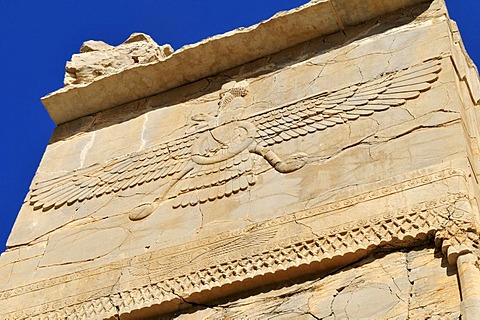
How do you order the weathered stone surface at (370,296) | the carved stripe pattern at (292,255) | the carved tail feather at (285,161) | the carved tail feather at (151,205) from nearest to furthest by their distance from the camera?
the weathered stone surface at (370,296) → the carved stripe pattern at (292,255) → the carved tail feather at (285,161) → the carved tail feather at (151,205)

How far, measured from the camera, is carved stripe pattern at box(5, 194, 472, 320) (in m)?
4.98

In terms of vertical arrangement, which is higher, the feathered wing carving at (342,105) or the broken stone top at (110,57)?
the broken stone top at (110,57)

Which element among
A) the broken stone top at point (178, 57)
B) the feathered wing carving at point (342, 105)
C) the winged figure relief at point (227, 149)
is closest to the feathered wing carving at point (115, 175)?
the winged figure relief at point (227, 149)

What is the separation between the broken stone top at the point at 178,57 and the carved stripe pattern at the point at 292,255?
7.65 ft

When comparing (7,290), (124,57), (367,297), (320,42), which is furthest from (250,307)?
(124,57)

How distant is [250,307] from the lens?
518 cm

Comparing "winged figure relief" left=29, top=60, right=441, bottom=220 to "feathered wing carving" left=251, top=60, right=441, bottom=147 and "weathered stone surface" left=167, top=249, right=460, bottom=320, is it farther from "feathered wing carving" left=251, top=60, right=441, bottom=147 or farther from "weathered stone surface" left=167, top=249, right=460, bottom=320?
"weathered stone surface" left=167, top=249, right=460, bottom=320

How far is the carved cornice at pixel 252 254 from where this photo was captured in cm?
500

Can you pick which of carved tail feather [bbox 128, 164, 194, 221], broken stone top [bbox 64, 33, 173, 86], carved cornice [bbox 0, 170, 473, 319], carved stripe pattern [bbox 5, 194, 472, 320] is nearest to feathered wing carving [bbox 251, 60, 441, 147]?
carved tail feather [bbox 128, 164, 194, 221]

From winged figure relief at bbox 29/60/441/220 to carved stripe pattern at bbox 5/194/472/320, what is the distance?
2.55 ft

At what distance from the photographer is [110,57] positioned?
8.13 metres

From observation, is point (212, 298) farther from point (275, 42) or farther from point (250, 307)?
point (275, 42)

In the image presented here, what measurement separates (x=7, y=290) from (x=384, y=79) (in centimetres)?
298

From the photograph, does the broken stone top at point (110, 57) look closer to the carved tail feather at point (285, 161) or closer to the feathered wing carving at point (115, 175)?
the feathered wing carving at point (115, 175)
